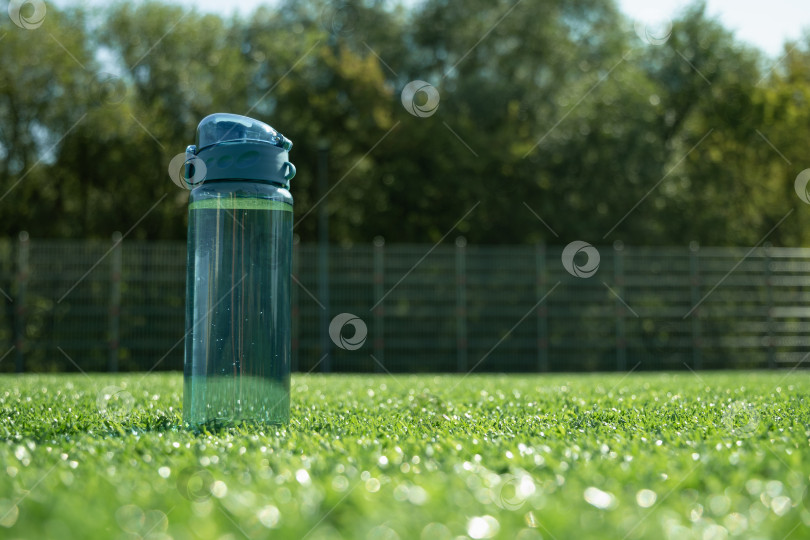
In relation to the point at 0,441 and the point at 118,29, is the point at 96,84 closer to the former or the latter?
the point at 118,29

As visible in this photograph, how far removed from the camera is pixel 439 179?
24.1 meters

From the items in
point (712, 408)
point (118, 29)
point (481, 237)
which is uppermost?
point (118, 29)

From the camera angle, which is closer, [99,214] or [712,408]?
[712,408]

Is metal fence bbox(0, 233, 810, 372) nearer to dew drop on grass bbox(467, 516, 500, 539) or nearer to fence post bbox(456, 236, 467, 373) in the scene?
fence post bbox(456, 236, 467, 373)

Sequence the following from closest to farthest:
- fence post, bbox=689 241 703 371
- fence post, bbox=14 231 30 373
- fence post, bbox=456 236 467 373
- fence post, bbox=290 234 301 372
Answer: fence post, bbox=14 231 30 373 < fence post, bbox=290 234 301 372 < fence post, bbox=456 236 467 373 < fence post, bbox=689 241 703 371

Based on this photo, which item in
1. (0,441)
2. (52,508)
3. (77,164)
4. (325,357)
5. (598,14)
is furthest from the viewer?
(598,14)

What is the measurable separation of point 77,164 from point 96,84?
105 inches

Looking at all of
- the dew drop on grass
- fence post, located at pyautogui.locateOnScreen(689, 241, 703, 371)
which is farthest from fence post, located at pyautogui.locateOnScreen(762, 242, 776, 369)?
the dew drop on grass

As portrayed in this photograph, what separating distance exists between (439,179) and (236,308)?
19996 millimetres

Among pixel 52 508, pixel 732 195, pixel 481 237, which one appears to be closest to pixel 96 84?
pixel 481 237

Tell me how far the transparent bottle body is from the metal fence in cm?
1264

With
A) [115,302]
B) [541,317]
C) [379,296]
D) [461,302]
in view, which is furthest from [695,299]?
[115,302]

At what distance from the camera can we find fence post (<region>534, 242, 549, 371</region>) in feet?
59.2

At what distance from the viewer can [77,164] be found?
25906mm
